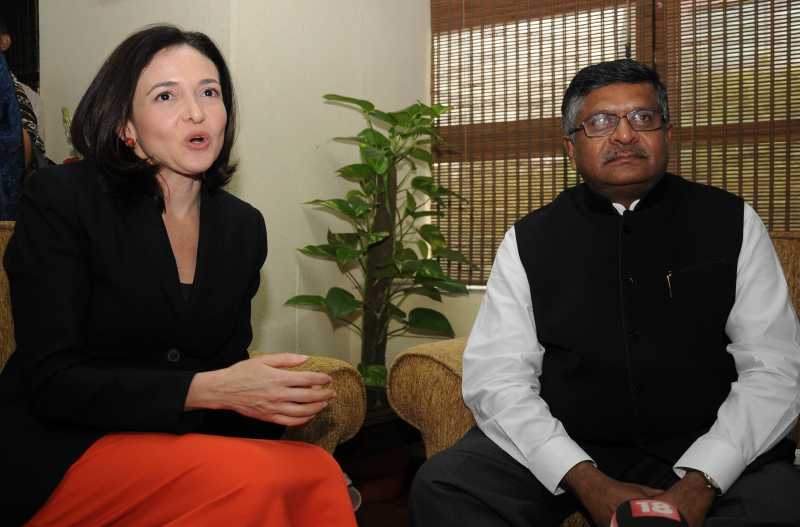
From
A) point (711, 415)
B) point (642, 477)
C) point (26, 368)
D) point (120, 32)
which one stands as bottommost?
point (642, 477)

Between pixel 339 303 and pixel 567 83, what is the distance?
136 centimetres

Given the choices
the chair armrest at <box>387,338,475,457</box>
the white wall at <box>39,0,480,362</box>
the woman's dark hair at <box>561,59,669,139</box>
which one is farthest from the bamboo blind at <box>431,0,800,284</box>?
the chair armrest at <box>387,338,475,457</box>

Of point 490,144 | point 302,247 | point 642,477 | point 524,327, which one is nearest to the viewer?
point 642,477

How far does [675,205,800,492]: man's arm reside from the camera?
1.42 metres

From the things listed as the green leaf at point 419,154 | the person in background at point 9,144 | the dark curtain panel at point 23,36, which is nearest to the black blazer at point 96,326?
the person in background at point 9,144

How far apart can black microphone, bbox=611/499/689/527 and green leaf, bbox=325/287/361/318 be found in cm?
161

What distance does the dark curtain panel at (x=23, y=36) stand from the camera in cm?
461

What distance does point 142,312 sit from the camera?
132 cm

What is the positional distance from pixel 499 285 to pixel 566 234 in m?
0.19

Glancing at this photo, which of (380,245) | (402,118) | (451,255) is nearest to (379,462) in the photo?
(451,255)

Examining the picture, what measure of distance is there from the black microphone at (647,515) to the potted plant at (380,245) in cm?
159

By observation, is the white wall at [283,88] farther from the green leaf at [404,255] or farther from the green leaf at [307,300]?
the green leaf at [404,255]

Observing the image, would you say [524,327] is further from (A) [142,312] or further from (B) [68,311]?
(B) [68,311]

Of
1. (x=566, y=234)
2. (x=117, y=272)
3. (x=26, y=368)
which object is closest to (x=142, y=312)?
(x=117, y=272)
